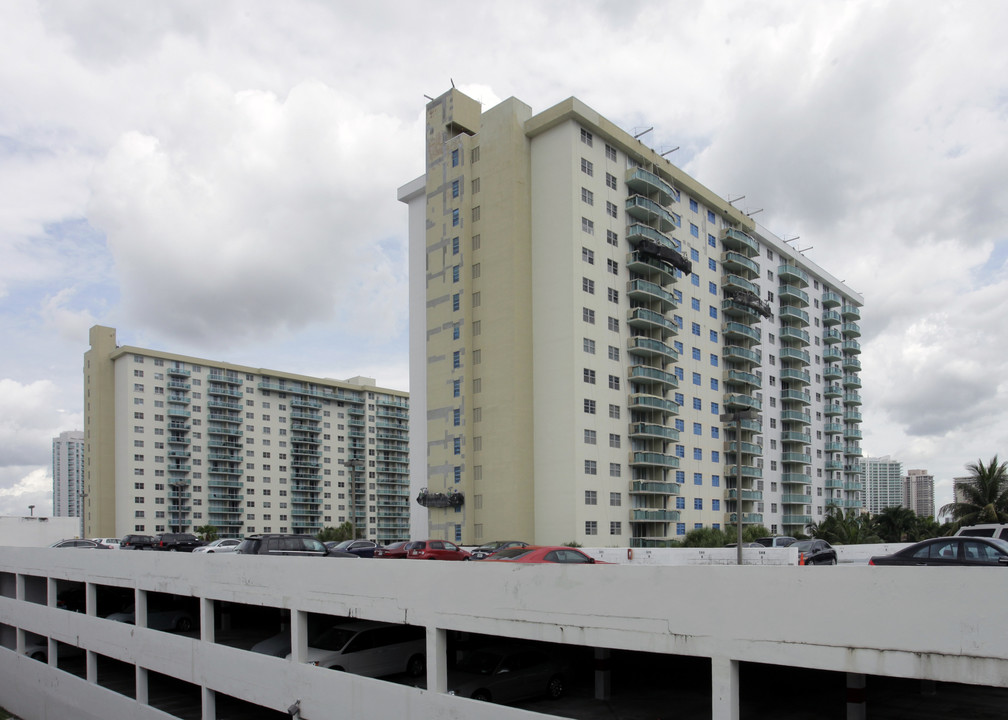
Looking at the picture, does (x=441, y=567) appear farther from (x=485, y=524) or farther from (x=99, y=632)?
(x=485, y=524)

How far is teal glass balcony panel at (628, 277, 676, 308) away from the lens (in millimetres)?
57656

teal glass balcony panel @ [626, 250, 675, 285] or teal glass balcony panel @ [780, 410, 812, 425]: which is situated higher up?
teal glass balcony panel @ [626, 250, 675, 285]

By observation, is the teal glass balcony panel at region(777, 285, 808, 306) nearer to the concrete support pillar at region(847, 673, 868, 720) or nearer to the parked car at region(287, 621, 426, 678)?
the parked car at region(287, 621, 426, 678)

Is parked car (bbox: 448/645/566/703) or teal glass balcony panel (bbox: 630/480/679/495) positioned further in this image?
teal glass balcony panel (bbox: 630/480/679/495)

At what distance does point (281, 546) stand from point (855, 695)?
2128 centimetres

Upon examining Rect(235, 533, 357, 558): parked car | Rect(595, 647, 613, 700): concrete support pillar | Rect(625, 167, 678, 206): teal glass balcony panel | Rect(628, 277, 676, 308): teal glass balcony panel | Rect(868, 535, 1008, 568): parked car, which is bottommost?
Rect(595, 647, 613, 700): concrete support pillar

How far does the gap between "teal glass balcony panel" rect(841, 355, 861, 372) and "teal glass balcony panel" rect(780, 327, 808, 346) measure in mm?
15478

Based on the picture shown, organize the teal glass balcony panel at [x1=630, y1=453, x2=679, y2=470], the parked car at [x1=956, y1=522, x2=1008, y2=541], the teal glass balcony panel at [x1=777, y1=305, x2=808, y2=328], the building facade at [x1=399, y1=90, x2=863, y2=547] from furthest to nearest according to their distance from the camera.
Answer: the teal glass balcony panel at [x1=777, y1=305, x2=808, y2=328] < the teal glass balcony panel at [x1=630, y1=453, x2=679, y2=470] < the building facade at [x1=399, y1=90, x2=863, y2=547] < the parked car at [x1=956, y1=522, x2=1008, y2=541]

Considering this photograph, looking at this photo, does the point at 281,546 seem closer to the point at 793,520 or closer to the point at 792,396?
the point at 793,520

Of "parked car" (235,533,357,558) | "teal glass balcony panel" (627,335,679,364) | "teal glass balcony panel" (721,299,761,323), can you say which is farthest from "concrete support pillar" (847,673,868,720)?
"teal glass balcony panel" (721,299,761,323)

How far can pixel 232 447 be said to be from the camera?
117562 millimetres

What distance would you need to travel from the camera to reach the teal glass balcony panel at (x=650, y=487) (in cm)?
5566

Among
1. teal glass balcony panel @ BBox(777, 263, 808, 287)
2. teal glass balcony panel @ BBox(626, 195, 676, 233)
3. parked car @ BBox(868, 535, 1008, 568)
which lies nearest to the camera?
parked car @ BBox(868, 535, 1008, 568)

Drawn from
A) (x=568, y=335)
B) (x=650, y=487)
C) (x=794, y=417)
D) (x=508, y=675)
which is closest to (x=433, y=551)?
(x=508, y=675)
